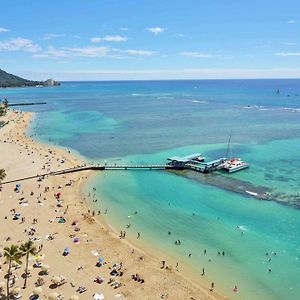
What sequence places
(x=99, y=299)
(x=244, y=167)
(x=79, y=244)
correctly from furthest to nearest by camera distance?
(x=244, y=167)
(x=79, y=244)
(x=99, y=299)

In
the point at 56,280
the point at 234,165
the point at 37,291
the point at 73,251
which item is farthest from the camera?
the point at 234,165

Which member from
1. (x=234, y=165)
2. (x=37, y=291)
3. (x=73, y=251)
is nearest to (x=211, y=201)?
(x=234, y=165)

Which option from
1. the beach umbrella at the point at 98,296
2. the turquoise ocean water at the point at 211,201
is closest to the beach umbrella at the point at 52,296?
the beach umbrella at the point at 98,296

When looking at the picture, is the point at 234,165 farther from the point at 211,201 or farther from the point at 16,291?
the point at 16,291

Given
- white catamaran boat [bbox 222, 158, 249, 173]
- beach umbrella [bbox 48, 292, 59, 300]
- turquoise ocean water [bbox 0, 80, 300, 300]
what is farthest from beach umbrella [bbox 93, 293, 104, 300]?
white catamaran boat [bbox 222, 158, 249, 173]

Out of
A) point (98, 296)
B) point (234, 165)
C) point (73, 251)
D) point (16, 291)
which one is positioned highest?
point (234, 165)

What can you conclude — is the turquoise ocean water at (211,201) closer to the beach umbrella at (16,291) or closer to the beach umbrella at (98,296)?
the beach umbrella at (98,296)

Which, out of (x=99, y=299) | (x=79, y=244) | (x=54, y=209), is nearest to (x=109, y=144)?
(x=54, y=209)

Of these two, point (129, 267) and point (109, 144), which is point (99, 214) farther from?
point (109, 144)

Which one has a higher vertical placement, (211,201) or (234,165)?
(234,165)
